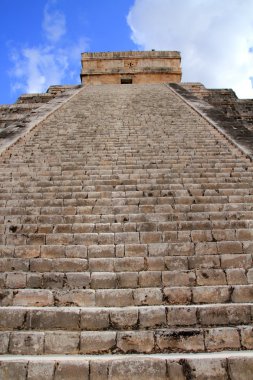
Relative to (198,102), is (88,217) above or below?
below

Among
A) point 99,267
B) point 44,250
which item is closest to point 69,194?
point 44,250

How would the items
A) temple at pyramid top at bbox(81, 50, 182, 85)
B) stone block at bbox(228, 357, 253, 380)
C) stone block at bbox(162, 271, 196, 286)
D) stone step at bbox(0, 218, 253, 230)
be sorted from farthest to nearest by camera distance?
temple at pyramid top at bbox(81, 50, 182, 85)
stone step at bbox(0, 218, 253, 230)
stone block at bbox(162, 271, 196, 286)
stone block at bbox(228, 357, 253, 380)

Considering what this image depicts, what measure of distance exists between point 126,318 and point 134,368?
1.70 feet

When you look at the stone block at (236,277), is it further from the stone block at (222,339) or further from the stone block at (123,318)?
the stone block at (123,318)

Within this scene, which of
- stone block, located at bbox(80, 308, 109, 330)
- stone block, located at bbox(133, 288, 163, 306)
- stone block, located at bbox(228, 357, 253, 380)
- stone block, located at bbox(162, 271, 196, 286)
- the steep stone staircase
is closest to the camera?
stone block, located at bbox(228, 357, 253, 380)

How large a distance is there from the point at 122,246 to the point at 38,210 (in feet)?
4.70

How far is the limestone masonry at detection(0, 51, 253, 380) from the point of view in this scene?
2.73 metres

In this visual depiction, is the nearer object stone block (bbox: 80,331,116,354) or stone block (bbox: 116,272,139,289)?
stone block (bbox: 80,331,116,354)

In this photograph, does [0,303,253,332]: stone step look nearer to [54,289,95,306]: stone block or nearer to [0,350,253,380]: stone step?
[54,289,95,306]: stone block

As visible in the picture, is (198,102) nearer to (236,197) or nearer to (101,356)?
(236,197)

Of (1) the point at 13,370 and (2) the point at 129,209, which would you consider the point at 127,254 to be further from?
(1) the point at 13,370

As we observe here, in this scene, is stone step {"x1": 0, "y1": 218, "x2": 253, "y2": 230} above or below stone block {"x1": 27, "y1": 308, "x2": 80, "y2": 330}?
above

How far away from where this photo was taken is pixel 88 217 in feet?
15.1

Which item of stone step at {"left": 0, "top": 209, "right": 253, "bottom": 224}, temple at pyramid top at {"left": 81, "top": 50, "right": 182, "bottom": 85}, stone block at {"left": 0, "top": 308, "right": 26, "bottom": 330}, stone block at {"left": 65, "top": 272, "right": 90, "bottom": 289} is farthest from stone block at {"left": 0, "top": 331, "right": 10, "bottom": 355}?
temple at pyramid top at {"left": 81, "top": 50, "right": 182, "bottom": 85}
